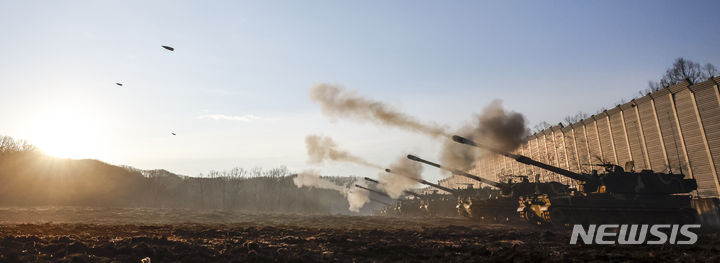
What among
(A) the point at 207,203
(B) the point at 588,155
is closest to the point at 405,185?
(B) the point at 588,155

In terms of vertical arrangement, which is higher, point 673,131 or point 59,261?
point 673,131

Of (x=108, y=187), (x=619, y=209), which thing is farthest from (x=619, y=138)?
A: (x=108, y=187)

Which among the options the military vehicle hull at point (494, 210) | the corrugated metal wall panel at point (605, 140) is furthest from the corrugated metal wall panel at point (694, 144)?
the military vehicle hull at point (494, 210)

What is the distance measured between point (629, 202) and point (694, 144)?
10.2 m

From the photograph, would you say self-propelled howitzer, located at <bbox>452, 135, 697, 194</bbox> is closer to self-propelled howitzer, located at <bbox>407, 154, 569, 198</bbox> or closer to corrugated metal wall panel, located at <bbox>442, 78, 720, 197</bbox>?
self-propelled howitzer, located at <bbox>407, 154, 569, 198</bbox>

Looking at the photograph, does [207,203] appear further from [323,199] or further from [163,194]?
[323,199]

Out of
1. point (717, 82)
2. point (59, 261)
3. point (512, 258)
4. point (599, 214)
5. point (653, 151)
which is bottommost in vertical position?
point (59, 261)

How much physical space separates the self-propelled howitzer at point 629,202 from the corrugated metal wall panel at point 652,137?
9.18m

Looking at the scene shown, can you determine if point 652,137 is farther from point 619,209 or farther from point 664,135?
point 619,209

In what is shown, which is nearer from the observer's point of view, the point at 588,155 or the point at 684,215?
the point at 684,215

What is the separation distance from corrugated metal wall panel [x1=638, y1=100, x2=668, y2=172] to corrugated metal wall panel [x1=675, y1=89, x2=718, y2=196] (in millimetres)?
1657

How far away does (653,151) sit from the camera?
23562mm

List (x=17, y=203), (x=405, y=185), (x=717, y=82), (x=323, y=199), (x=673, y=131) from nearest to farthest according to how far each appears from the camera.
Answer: (x=717, y=82) → (x=673, y=131) → (x=17, y=203) → (x=405, y=185) → (x=323, y=199)

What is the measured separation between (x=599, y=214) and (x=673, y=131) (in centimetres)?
1189
